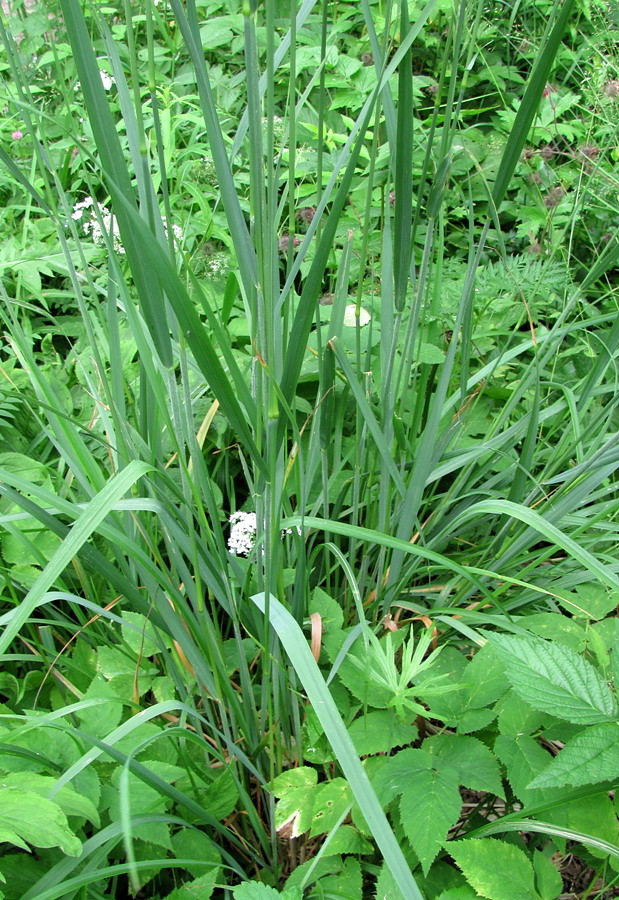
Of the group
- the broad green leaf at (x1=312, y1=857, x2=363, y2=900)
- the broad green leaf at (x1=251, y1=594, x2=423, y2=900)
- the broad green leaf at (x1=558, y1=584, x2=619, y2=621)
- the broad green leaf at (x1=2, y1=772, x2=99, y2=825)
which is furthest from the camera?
the broad green leaf at (x1=558, y1=584, x2=619, y2=621)

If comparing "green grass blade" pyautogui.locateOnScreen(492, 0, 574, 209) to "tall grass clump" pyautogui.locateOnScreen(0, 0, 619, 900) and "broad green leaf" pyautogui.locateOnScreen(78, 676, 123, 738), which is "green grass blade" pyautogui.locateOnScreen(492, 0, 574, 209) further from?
"broad green leaf" pyautogui.locateOnScreen(78, 676, 123, 738)

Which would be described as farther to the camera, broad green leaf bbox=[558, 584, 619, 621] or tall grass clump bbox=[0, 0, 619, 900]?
broad green leaf bbox=[558, 584, 619, 621]

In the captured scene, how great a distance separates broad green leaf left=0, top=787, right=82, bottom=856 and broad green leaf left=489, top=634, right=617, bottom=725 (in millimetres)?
445

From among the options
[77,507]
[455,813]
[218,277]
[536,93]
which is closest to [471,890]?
[455,813]

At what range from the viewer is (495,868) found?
0.69 meters

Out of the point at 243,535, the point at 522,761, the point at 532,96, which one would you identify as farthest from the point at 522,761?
the point at 532,96

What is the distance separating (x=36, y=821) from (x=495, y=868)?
0.44 m

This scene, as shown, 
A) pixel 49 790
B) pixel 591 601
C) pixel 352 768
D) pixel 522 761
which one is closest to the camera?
pixel 352 768

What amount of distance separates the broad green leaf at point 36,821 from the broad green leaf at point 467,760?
39 cm

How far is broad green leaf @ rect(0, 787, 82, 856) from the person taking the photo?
1.88ft

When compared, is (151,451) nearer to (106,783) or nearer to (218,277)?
(106,783)

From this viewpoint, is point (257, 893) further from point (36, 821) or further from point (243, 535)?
point (243, 535)

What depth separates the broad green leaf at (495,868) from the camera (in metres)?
0.67

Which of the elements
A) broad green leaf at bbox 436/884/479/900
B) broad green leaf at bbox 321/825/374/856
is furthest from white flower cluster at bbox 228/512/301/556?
broad green leaf at bbox 436/884/479/900
